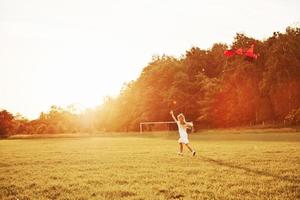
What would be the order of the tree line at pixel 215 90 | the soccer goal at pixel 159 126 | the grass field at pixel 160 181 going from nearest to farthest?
the grass field at pixel 160 181, the tree line at pixel 215 90, the soccer goal at pixel 159 126

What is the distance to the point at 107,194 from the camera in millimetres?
8656

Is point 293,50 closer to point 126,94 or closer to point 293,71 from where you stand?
point 293,71

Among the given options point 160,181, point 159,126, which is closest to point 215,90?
point 159,126

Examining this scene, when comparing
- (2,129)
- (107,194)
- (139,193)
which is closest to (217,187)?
(139,193)

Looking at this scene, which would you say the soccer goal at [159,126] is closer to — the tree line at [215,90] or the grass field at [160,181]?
the tree line at [215,90]

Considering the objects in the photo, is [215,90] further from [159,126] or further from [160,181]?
[160,181]

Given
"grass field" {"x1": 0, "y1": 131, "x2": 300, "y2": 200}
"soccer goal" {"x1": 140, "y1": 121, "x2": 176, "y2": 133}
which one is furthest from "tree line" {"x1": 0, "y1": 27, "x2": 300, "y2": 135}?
"grass field" {"x1": 0, "y1": 131, "x2": 300, "y2": 200}

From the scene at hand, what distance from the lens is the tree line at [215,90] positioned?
186 feet

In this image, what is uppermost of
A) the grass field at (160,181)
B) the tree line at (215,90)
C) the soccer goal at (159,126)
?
the tree line at (215,90)

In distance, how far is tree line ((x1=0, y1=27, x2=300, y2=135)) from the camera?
56.6 metres

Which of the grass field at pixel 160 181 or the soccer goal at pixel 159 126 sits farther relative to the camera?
the soccer goal at pixel 159 126

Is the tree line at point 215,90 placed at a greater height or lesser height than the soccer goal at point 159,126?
greater

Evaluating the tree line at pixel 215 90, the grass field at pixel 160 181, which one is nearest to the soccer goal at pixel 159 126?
the tree line at pixel 215 90

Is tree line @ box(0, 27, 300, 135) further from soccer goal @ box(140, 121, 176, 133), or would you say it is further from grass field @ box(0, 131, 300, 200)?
grass field @ box(0, 131, 300, 200)
